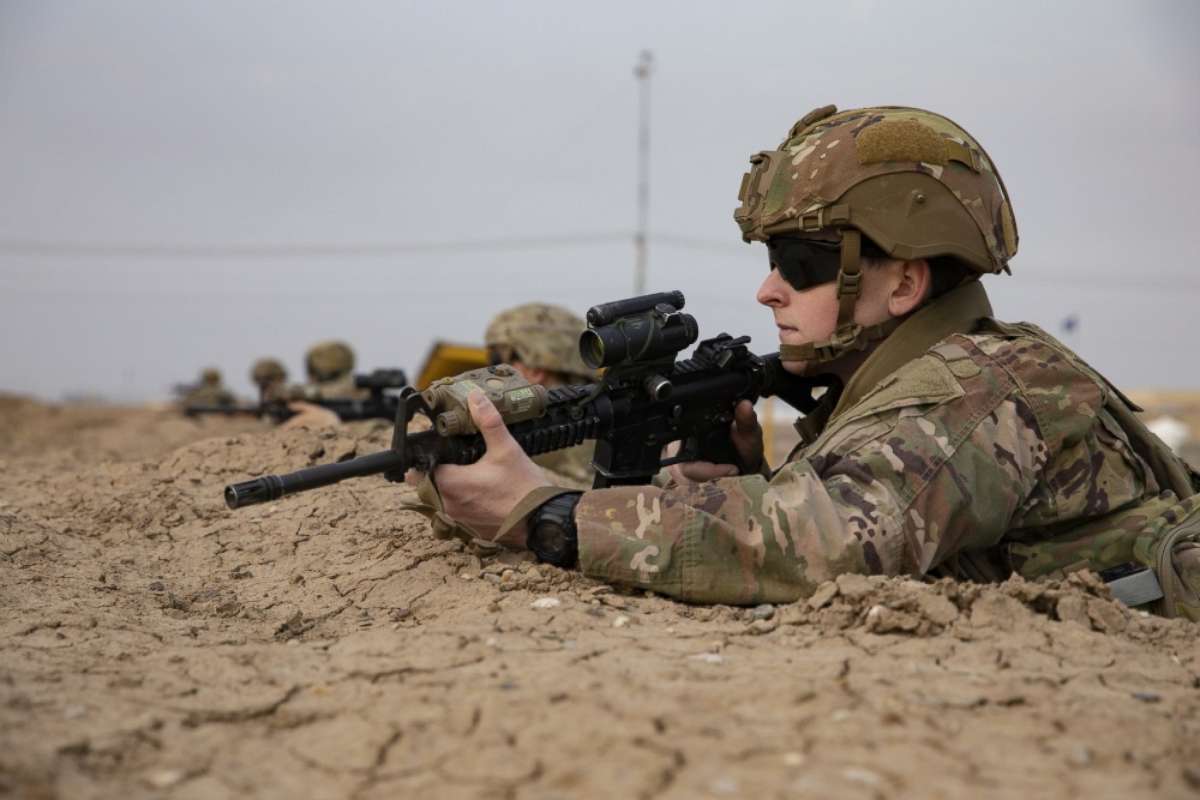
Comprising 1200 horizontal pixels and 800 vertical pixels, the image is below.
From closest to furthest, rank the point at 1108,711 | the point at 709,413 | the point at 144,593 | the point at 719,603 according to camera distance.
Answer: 1. the point at 1108,711
2. the point at 719,603
3. the point at 144,593
4. the point at 709,413

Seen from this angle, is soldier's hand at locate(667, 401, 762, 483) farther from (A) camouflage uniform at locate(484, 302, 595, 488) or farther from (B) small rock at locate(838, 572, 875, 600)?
(A) camouflage uniform at locate(484, 302, 595, 488)

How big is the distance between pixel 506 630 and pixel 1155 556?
1.98 meters

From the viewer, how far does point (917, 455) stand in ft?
10.5

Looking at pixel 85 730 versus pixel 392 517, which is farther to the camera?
pixel 392 517

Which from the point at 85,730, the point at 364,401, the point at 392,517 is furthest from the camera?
the point at 364,401

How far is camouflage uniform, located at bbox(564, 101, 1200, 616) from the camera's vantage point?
318 centimetres

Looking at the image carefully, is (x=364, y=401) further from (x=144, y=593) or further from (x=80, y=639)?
(x=80, y=639)

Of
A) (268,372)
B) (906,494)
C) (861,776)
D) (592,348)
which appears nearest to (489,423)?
(592,348)

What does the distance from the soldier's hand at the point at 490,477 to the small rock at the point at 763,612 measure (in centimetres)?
73

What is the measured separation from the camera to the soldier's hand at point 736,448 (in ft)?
14.4

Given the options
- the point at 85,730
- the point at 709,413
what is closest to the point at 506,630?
the point at 85,730

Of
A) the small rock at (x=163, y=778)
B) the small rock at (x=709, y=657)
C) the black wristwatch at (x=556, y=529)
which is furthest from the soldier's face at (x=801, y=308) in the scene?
the small rock at (x=163, y=778)

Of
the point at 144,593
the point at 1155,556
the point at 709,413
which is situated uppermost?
the point at 709,413

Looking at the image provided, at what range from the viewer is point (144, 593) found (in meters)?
3.96
